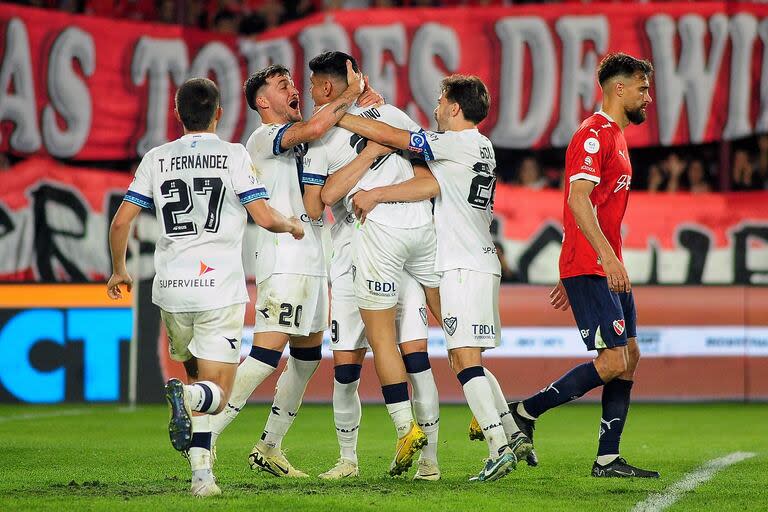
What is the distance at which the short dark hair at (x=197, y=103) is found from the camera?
606 cm

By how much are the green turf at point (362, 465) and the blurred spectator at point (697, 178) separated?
132 inches

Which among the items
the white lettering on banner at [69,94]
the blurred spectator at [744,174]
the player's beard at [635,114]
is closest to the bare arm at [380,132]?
the player's beard at [635,114]

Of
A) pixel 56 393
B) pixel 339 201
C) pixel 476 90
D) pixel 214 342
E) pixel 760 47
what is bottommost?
pixel 56 393

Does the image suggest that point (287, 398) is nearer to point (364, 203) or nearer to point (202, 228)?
point (364, 203)

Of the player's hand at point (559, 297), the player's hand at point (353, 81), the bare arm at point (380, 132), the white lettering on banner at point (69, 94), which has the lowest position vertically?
the player's hand at point (559, 297)

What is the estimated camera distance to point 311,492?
6.02 m

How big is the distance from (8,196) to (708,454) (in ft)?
28.0

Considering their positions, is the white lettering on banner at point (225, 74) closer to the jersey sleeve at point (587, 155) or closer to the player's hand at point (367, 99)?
the player's hand at point (367, 99)

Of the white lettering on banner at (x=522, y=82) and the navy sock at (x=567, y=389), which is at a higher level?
the white lettering on banner at (x=522, y=82)

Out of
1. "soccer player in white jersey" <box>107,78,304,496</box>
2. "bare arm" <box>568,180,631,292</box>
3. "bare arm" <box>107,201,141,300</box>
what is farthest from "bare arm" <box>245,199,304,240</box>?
"bare arm" <box>568,180,631,292</box>

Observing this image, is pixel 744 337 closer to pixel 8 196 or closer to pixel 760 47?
pixel 760 47

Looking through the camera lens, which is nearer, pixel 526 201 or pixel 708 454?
pixel 708 454

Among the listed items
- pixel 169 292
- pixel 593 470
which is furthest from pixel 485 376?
pixel 169 292

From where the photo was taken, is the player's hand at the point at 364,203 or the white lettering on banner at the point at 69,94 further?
the white lettering on banner at the point at 69,94
